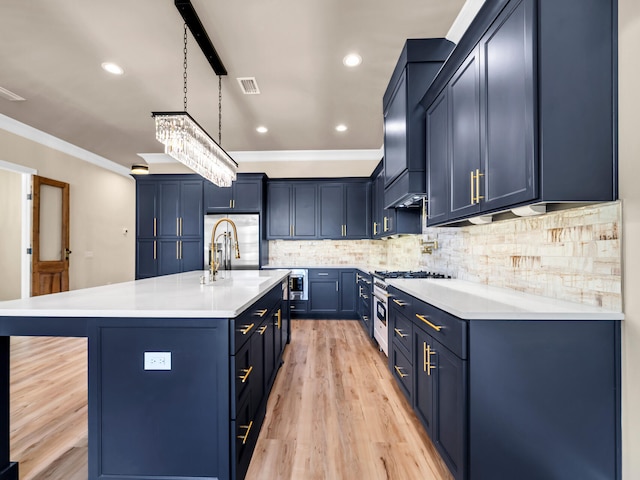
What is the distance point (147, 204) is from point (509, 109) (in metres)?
5.55

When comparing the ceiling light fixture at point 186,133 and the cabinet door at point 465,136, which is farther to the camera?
the ceiling light fixture at point 186,133

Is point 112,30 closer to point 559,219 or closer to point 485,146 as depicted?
point 485,146

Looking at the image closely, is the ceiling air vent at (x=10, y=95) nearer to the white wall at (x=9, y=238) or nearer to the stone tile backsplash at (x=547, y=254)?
the white wall at (x=9, y=238)

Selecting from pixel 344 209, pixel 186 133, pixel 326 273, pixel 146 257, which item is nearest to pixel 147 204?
pixel 146 257

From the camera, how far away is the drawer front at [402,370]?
219cm

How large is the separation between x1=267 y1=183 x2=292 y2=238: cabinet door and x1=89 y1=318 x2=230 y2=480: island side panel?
423 cm

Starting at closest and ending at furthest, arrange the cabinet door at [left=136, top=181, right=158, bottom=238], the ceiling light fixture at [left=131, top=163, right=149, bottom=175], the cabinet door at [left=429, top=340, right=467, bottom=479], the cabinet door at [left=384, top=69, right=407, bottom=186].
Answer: the cabinet door at [left=429, top=340, right=467, bottom=479] < the cabinet door at [left=384, top=69, right=407, bottom=186] < the cabinet door at [left=136, top=181, right=158, bottom=238] < the ceiling light fixture at [left=131, top=163, right=149, bottom=175]

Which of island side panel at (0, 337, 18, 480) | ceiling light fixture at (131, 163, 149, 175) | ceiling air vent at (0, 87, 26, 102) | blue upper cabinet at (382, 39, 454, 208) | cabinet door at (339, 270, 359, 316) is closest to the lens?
island side panel at (0, 337, 18, 480)

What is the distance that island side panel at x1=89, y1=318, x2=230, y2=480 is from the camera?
1.40 m

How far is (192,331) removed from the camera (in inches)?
55.6

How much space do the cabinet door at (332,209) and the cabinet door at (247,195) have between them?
1080 millimetres

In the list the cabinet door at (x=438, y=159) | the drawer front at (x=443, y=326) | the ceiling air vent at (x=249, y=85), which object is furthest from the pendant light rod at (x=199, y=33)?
the drawer front at (x=443, y=326)

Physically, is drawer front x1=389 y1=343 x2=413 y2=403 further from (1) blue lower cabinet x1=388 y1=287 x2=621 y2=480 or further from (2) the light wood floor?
(1) blue lower cabinet x1=388 y1=287 x2=621 y2=480

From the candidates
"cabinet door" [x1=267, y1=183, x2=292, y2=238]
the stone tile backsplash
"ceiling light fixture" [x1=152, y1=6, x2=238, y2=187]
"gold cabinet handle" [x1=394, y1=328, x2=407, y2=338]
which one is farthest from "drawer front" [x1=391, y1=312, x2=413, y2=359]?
"cabinet door" [x1=267, y1=183, x2=292, y2=238]
